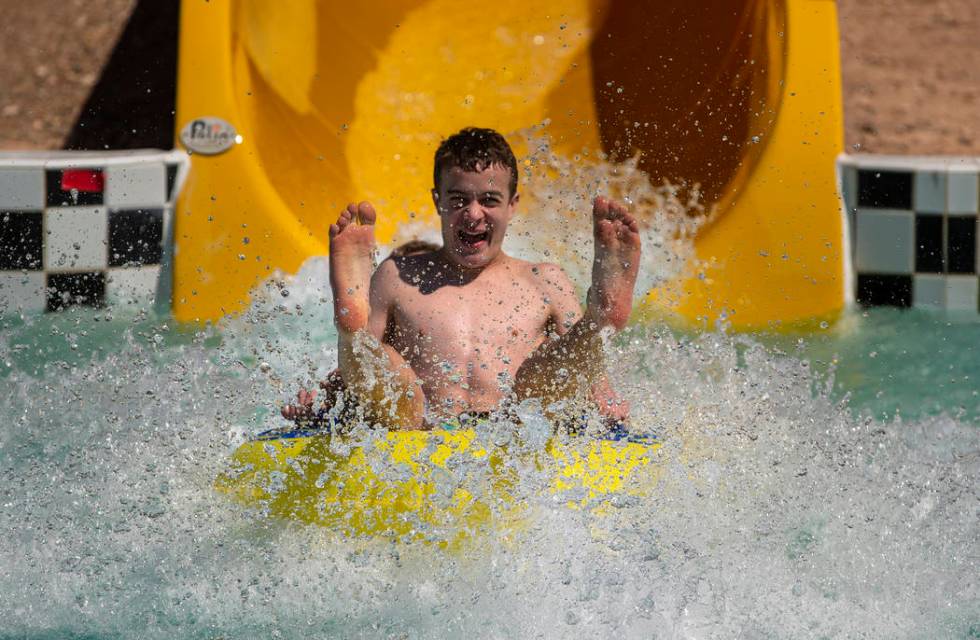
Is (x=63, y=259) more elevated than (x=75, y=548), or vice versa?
(x=63, y=259)

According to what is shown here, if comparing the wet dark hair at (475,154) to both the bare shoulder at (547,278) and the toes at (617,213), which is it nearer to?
the bare shoulder at (547,278)

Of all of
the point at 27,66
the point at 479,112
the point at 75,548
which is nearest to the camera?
the point at 75,548

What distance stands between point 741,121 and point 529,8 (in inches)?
26.8

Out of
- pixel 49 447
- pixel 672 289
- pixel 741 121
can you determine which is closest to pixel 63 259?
pixel 49 447

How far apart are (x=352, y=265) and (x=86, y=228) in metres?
1.09

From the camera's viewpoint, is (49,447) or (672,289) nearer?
(49,447)

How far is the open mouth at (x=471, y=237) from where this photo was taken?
1975mm

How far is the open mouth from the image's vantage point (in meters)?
1.97

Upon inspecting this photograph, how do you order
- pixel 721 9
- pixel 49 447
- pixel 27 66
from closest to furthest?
pixel 49 447
pixel 721 9
pixel 27 66

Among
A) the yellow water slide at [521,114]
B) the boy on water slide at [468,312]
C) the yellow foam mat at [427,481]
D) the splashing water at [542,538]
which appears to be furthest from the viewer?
the yellow water slide at [521,114]

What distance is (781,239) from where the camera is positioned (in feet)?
8.55

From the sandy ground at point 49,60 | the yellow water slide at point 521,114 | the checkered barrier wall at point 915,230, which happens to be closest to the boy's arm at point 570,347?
the yellow water slide at point 521,114

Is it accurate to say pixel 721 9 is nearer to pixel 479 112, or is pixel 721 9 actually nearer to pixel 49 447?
pixel 479 112

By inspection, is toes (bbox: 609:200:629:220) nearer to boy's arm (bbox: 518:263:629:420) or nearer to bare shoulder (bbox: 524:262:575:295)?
boy's arm (bbox: 518:263:629:420)
